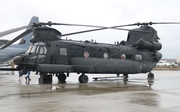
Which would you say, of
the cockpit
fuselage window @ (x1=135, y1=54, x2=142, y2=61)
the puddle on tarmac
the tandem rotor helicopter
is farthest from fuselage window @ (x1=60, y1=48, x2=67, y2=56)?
the puddle on tarmac

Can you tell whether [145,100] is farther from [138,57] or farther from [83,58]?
[138,57]

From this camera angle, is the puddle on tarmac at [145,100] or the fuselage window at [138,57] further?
the fuselage window at [138,57]

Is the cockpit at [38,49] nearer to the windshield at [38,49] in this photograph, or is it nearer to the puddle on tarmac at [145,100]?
the windshield at [38,49]

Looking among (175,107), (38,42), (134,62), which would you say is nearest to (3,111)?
(175,107)

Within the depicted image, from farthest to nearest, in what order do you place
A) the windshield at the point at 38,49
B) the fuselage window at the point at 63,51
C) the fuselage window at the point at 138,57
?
the fuselage window at the point at 138,57, the fuselage window at the point at 63,51, the windshield at the point at 38,49

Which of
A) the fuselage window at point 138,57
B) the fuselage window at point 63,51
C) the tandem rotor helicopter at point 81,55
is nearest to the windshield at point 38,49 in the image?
the tandem rotor helicopter at point 81,55

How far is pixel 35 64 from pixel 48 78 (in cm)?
153

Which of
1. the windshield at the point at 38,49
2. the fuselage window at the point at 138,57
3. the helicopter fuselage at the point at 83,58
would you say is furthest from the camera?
the fuselage window at the point at 138,57

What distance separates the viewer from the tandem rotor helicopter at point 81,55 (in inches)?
599

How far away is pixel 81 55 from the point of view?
55.3ft

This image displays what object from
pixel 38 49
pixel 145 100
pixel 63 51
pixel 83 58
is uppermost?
pixel 38 49

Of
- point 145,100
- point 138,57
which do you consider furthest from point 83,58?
point 145,100

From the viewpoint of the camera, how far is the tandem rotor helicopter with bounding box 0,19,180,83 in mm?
15219

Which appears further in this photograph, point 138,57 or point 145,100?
point 138,57
